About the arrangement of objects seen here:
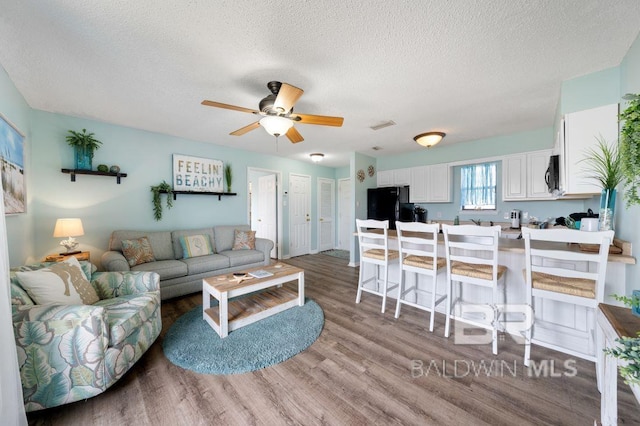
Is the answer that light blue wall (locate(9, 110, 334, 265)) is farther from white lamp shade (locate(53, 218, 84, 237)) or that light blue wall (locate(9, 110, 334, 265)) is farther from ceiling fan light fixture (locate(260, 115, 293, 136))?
ceiling fan light fixture (locate(260, 115, 293, 136))

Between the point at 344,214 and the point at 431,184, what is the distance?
2545 millimetres

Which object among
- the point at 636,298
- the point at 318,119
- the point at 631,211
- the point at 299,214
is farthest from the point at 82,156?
the point at 631,211

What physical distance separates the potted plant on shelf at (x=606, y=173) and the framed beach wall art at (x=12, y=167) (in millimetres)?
4656

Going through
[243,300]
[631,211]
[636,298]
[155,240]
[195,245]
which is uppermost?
[631,211]

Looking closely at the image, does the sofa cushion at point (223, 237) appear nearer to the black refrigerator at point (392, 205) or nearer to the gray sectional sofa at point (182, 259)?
the gray sectional sofa at point (182, 259)

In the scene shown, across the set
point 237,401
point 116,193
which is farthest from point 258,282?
point 116,193

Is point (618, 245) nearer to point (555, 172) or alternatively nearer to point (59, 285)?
point (555, 172)

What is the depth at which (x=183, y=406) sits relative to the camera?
1.46 m

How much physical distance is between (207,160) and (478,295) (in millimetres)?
4493

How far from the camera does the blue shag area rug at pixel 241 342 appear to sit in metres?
1.83

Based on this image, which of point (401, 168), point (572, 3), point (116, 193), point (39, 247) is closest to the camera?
point (572, 3)

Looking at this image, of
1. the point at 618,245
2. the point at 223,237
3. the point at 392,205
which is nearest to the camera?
the point at 618,245

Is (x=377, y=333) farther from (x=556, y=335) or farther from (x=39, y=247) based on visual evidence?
(x=39, y=247)

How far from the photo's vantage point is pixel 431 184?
4.67 m
